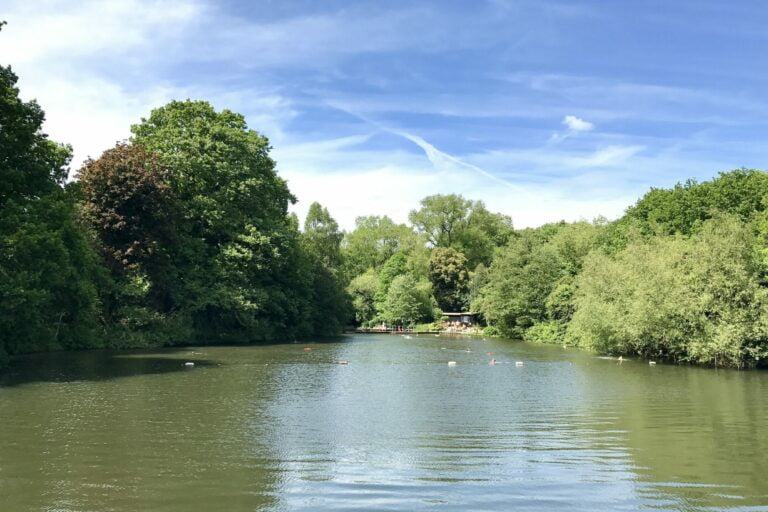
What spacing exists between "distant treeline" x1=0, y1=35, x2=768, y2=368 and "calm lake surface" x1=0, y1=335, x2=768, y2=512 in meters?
6.18

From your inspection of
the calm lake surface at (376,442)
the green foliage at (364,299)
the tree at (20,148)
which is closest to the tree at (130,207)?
the tree at (20,148)

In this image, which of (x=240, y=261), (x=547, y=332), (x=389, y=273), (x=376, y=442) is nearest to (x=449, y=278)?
(x=389, y=273)

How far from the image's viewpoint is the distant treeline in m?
31.9

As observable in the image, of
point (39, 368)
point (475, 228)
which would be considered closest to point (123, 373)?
point (39, 368)

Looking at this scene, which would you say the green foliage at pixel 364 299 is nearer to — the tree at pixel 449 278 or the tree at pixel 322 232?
the tree at pixel 322 232

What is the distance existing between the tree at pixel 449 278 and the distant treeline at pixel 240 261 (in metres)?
14.3

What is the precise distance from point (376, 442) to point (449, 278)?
82.8m

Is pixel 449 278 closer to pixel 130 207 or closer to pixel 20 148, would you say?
pixel 130 207

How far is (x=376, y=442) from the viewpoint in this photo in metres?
15.5

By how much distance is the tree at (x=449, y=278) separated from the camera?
97938 mm

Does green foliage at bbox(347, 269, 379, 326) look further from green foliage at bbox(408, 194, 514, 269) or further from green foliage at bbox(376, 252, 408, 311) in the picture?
green foliage at bbox(408, 194, 514, 269)

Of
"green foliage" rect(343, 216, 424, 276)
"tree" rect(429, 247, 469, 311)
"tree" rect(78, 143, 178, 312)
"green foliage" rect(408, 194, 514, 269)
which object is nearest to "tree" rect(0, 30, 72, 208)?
"tree" rect(78, 143, 178, 312)

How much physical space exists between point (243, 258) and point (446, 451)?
43.4 meters

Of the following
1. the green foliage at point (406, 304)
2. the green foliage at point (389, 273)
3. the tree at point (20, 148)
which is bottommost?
the green foliage at point (406, 304)
